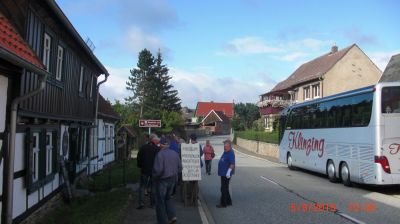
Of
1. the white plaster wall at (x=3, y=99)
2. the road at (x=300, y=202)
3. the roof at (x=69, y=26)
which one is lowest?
the road at (x=300, y=202)

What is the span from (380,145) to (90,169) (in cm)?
1145

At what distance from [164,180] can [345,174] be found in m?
10.6

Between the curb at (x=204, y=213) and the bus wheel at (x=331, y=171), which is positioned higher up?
the bus wheel at (x=331, y=171)

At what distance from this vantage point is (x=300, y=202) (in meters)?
14.1

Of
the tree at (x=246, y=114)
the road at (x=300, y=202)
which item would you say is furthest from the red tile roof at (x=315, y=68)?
the road at (x=300, y=202)

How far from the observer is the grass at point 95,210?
10416mm

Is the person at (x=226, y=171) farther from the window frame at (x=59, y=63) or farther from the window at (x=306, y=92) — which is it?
the window at (x=306, y=92)

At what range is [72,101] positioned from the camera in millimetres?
16781

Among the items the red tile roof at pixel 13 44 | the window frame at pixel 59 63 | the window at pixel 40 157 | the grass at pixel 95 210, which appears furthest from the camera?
the window frame at pixel 59 63

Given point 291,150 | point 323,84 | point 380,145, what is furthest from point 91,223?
point 323,84

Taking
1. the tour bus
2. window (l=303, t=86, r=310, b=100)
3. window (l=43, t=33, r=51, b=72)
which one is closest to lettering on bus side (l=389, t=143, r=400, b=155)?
the tour bus

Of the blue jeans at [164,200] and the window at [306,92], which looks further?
the window at [306,92]
